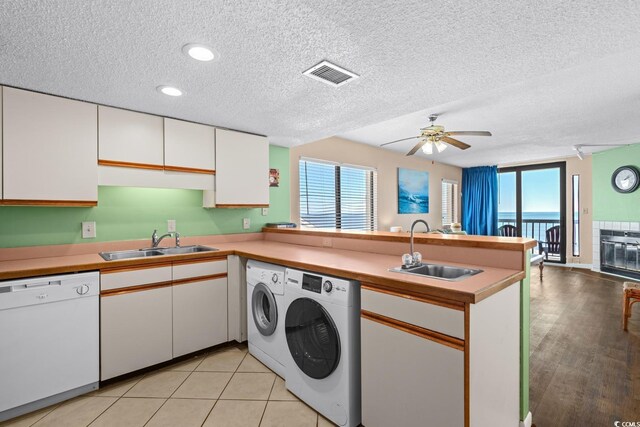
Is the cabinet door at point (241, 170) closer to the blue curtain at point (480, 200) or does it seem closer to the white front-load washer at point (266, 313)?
the white front-load washer at point (266, 313)

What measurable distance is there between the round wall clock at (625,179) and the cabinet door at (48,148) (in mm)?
7902

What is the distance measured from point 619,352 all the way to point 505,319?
2032mm

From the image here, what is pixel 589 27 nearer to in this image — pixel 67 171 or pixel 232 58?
pixel 232 58

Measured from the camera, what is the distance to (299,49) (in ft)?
5.45

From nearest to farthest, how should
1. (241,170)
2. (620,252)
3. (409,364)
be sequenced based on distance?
(409,364) → (241,170) → (620,252)

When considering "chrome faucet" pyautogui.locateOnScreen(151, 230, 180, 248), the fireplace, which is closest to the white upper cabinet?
"chrome faucet" pyautogui.locateOnScreen(151, 230, 180, 248)

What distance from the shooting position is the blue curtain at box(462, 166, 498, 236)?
771 cm

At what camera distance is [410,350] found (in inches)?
56.1

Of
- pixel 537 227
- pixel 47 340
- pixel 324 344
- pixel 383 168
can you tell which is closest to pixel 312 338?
pixel 324 344

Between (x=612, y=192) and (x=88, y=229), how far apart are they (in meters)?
8.08

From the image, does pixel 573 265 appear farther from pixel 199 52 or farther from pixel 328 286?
pixel 199 52

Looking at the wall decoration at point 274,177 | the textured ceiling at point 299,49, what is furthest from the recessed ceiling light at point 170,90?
the wall decoration at point 274,177

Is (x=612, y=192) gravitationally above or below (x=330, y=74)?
below

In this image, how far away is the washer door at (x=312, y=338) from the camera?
1.75 meters
